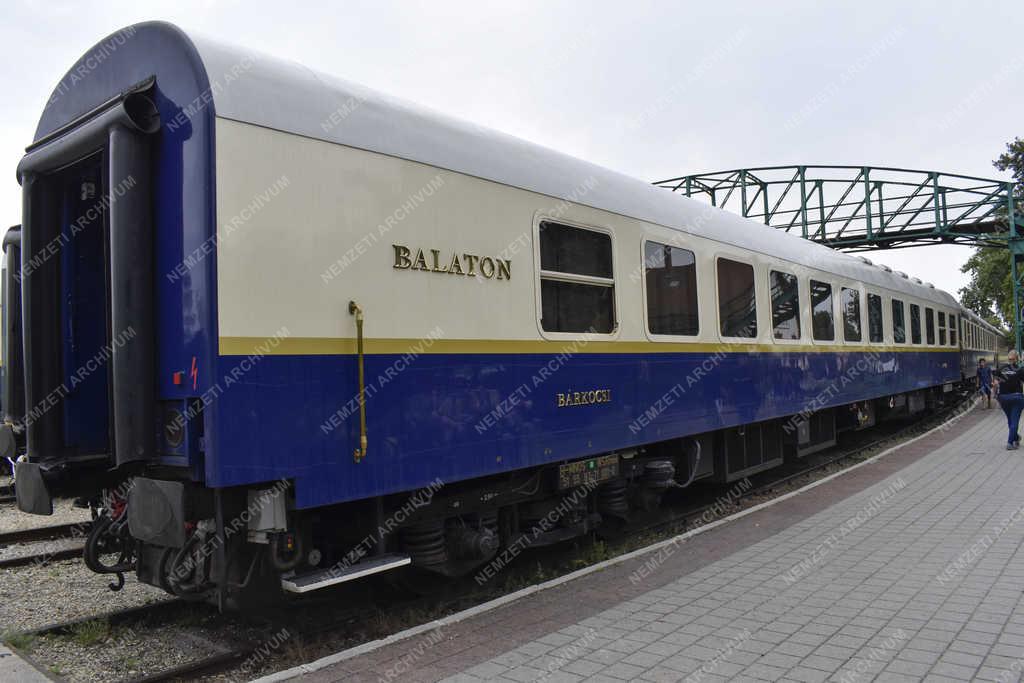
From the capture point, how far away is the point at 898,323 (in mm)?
14773

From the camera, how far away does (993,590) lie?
202 inches

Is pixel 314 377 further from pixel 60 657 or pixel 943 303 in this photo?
pixel 943 303

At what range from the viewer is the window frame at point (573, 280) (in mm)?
5500

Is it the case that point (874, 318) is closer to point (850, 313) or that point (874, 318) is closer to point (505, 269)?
point (850, 313)

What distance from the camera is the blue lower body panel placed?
3834 millimetres

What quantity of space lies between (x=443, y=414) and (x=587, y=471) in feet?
5.87

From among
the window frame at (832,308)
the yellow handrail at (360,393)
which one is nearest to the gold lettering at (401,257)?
the yellow handrail at (360,393)

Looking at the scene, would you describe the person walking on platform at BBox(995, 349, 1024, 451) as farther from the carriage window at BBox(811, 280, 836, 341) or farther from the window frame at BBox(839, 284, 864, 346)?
the carriage window at BBox(811, 280, 836, 341)

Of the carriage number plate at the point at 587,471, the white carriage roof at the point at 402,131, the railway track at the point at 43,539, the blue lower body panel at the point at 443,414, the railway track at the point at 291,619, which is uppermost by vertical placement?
the white carriage roof at the point at 402,131

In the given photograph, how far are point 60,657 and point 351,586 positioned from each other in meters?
1.92

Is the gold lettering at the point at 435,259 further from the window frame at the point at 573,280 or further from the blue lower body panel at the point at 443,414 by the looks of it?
the window frame at the point at 573,280

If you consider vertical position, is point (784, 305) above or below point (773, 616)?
above

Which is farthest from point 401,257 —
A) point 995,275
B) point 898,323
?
point 995,275

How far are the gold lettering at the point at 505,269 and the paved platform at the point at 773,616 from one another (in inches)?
86.4
